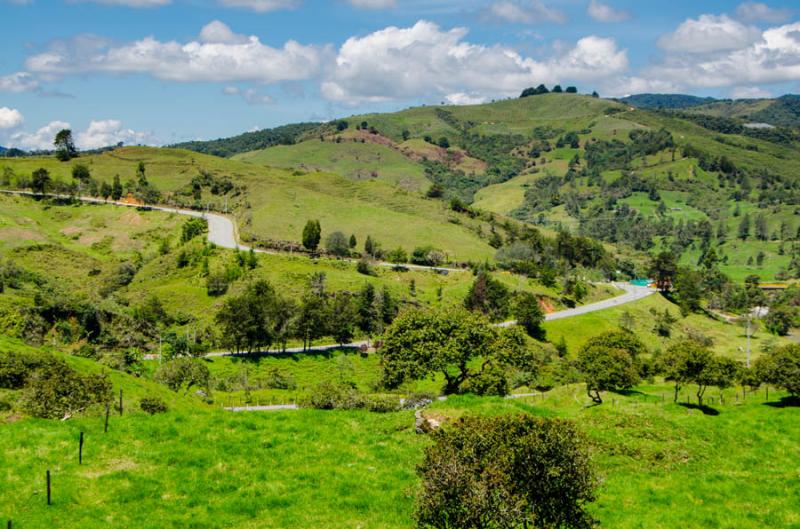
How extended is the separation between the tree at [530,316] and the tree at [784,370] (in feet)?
239

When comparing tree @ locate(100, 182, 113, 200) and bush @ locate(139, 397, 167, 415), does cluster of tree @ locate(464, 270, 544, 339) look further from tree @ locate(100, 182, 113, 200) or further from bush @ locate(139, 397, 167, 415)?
tree @ locate(100, 182, 113, 200)

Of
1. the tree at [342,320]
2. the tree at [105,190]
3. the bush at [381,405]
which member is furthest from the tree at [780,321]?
the tree at [105,190]

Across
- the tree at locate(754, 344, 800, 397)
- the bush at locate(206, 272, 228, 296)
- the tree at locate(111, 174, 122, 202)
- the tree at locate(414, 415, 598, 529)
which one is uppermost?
the tree at locate(111, 174, 122, 202)

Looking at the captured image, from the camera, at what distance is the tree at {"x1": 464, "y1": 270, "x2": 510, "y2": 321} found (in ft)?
442

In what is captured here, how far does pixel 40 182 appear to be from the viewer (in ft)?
600

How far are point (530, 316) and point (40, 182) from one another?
6162 inches

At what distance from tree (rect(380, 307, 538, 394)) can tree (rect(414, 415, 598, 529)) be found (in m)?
29.7

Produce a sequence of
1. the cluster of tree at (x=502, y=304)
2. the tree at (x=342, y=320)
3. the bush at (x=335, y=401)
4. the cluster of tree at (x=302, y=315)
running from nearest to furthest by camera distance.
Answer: the bush at (x=335, y=401) → the cluster of tree at (x=302, y=315) → the tree at (x=342, y=320) → the cluster of tree at (x=502, y=304)

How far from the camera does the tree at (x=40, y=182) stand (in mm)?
182375

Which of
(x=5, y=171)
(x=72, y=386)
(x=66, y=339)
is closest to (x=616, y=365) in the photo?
(x=72, y=386)

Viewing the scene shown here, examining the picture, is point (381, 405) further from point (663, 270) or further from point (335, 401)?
point (663, 270)

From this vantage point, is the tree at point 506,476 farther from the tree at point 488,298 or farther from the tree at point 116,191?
the tree at point 116,191

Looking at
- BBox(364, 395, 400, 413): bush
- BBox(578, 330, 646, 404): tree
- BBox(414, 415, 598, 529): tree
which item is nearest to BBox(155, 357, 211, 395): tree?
BBox(364, 395, 400, 413): bush

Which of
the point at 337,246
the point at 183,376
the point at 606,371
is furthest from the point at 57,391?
the point at 337,246
